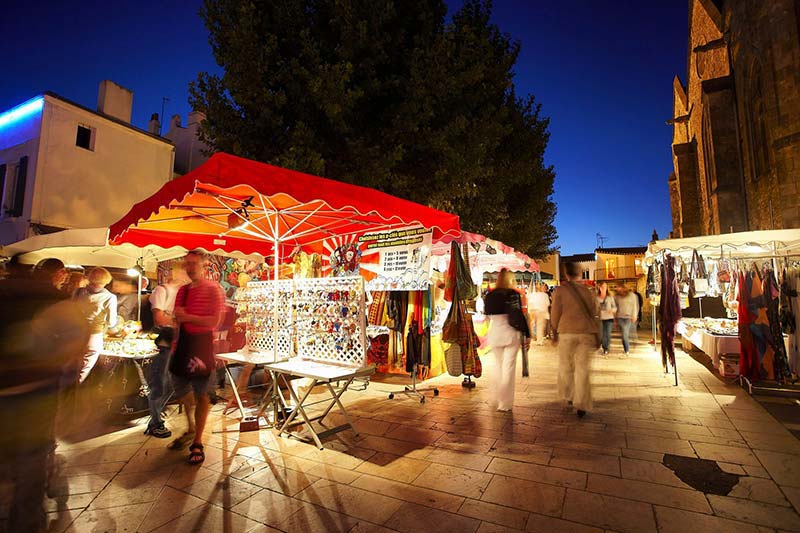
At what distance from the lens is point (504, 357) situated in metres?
5.25

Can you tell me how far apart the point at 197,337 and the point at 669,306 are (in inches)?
283

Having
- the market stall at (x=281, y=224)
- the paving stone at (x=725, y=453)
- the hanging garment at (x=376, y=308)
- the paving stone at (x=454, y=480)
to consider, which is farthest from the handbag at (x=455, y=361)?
the paving stone at (x=725, y=453)

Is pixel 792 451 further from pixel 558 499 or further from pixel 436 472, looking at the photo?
pixel 436 472

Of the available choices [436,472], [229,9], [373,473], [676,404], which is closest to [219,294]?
[373,473]

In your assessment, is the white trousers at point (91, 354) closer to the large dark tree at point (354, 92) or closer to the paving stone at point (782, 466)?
the large dark tree at point (354, 92)

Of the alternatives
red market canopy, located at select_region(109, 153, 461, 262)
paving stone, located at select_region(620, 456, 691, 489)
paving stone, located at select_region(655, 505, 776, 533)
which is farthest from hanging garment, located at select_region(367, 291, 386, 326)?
paving stone, located at select_region(655, 505, 776, 533)

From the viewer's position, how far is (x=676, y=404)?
17.8 feet

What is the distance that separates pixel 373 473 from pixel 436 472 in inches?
21.5

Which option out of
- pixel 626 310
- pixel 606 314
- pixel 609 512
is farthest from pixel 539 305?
pixel 609 512

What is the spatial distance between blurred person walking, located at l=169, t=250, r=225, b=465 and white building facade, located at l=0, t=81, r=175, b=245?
11.6 m

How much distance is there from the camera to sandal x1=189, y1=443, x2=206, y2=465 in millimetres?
3549

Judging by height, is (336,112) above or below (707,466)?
above

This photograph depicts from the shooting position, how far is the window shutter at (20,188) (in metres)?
11.6

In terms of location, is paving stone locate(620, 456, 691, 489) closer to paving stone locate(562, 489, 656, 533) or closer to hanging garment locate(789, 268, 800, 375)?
paving stone locate(562, 489, 656, 533)
